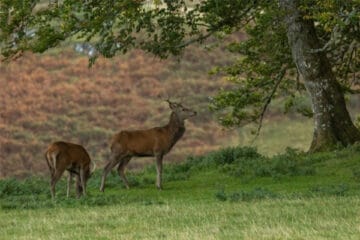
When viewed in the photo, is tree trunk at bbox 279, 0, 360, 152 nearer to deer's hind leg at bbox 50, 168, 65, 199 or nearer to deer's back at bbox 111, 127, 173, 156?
deer's back at bbox 111, 127, 173, 156

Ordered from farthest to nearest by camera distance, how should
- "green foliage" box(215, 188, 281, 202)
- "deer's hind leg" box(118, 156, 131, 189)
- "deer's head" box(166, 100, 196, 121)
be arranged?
"deer's head" box(166, 100, 196, 121) < "deer's hind leg" box(118, 156, 131, 189) < "green foliage" box(215, 188, 281, 202)

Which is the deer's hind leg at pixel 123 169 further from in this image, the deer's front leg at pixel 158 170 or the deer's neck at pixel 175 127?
the deer's neck at pixel 175 127

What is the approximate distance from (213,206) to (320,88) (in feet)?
37.1

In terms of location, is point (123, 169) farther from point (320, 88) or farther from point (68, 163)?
point (320, 88)

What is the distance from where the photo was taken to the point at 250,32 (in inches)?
1222

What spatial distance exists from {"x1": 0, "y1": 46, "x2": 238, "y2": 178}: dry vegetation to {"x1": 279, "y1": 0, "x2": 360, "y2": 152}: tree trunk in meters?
21.5

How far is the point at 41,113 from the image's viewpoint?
59.9 metres

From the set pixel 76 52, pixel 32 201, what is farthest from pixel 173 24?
pixel 76 52

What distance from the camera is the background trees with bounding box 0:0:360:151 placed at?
21.4 m

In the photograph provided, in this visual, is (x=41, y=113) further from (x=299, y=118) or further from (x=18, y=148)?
(x=299, y=118)

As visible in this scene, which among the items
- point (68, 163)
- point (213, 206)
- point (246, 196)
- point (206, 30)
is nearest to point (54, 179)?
point (68, 163)

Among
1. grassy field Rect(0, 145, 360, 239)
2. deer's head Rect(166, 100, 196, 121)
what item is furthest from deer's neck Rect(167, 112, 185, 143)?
grassy field Rect(0, 145, 360, 239)

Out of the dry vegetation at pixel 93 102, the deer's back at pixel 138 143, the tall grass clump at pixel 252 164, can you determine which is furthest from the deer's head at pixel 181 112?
the dry vegetation at pixel 93 102

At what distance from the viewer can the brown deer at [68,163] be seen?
70.3 feet
